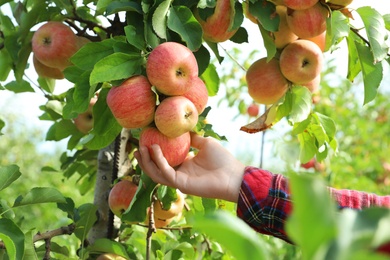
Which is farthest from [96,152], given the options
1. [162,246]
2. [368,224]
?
[368,224]

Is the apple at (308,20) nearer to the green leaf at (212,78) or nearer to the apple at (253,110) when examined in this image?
the green leaf at (212,78)

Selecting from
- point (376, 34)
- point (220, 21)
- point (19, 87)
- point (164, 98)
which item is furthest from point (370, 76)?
point (19, 87)

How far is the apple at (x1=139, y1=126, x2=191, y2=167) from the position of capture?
117 cm

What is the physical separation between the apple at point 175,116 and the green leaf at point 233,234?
0.71 meters

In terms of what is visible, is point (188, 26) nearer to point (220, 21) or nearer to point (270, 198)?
point (220, 21)

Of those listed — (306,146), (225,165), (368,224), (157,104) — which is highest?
(368,224)

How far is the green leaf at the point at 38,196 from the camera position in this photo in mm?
1311

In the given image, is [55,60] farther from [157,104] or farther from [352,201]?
[352,201]

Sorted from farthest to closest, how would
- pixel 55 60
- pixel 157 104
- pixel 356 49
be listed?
pixel 55 60, pixel 356 49, pixel 157 104

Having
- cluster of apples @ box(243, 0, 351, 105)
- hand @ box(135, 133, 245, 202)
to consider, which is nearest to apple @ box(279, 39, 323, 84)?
cluster of apples @ box(243, 0, 351, 105)

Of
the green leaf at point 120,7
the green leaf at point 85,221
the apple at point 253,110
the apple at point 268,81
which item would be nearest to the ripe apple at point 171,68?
the green leaf at point 120,7

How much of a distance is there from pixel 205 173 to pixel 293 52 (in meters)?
0.37

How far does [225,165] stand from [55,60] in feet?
1.74

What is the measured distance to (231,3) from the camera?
4.11 feet
